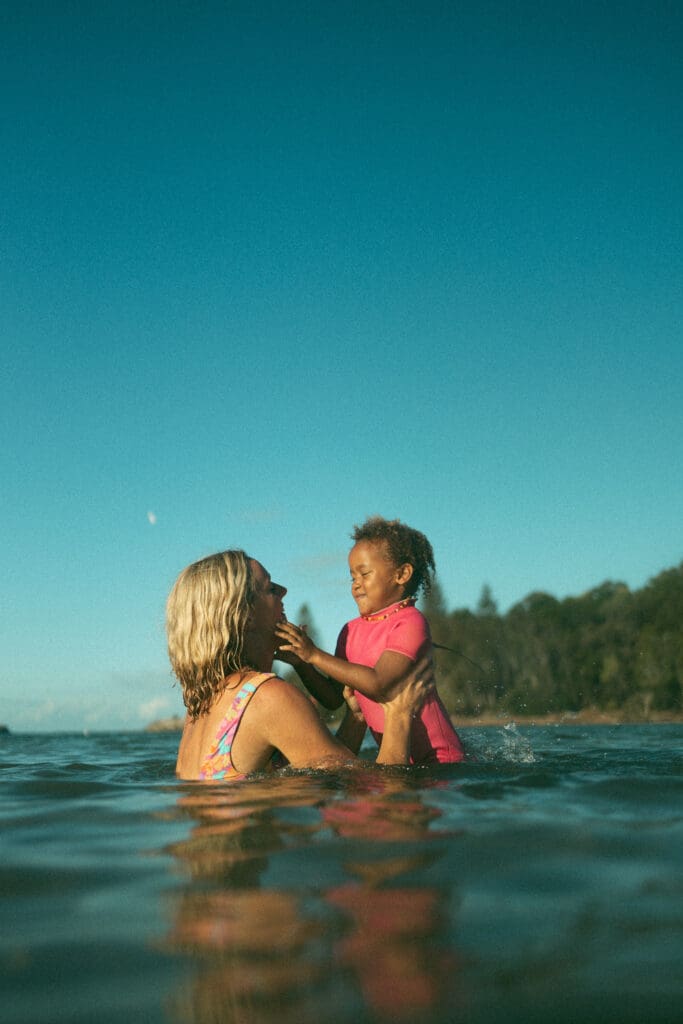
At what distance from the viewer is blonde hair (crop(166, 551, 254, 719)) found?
4.69 metres

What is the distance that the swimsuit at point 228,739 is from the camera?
4.56 m

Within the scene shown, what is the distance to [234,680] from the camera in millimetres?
4734

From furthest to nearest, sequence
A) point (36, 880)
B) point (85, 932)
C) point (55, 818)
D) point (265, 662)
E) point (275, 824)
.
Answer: point (265, 662) → point (55, 818) → point (275, 824) → point (36, 880) → point (85, 932)

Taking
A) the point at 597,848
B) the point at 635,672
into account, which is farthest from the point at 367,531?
the point at 635,672

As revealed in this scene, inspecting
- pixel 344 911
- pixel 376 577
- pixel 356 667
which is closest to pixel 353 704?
pixel 376 577

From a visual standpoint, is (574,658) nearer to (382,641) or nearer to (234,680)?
(382,641)

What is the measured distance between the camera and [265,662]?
5.15 m

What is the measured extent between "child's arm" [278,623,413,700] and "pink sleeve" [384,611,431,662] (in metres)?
0.06

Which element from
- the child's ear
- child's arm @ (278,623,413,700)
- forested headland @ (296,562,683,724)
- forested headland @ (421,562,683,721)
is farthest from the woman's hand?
forested headland @ (296,562,683,724)

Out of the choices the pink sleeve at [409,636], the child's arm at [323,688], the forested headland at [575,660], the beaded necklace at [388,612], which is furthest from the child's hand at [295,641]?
the forested headland at [575,660]

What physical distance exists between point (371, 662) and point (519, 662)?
78112mm

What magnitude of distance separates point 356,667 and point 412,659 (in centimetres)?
37

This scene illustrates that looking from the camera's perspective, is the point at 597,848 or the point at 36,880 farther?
the point at 597,848

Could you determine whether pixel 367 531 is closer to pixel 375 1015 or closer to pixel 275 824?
pixel 275 824
